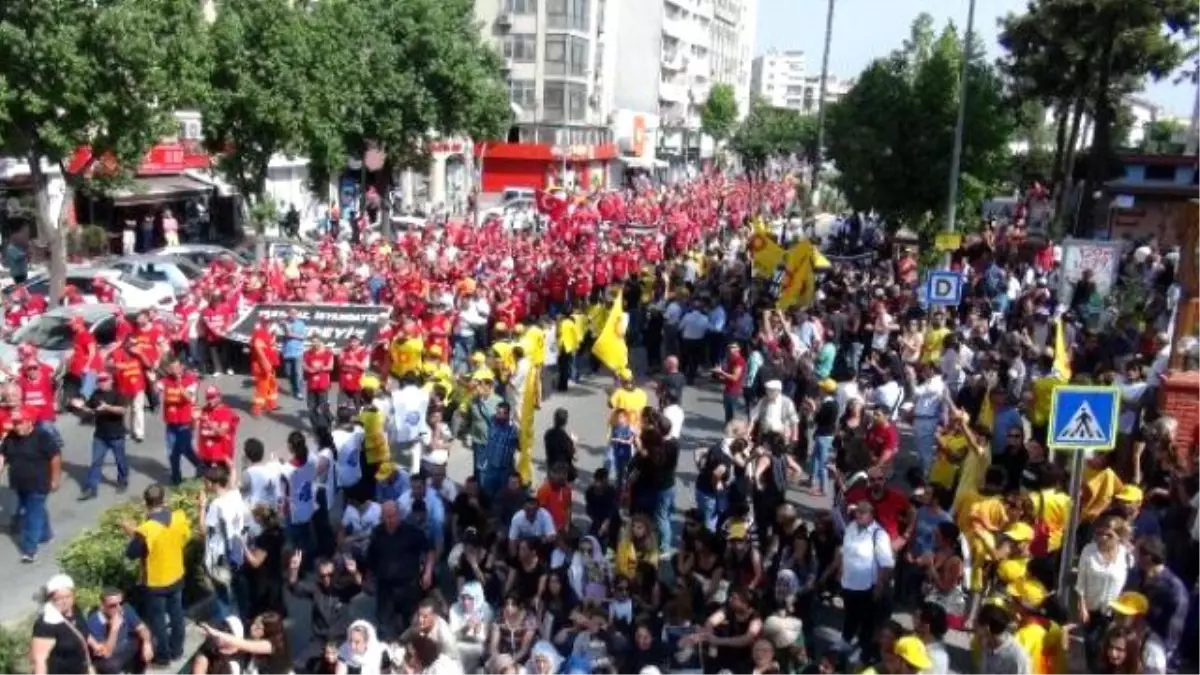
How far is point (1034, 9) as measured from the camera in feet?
123

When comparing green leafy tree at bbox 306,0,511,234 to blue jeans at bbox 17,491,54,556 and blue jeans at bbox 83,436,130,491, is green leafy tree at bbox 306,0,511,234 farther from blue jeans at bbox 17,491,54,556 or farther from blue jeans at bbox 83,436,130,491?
blue jeans at bbox 17,491,54,556

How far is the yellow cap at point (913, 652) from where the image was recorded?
7.41m

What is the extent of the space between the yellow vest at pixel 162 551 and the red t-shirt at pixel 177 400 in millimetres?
3888

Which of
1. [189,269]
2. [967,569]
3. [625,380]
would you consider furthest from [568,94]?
[967,569]

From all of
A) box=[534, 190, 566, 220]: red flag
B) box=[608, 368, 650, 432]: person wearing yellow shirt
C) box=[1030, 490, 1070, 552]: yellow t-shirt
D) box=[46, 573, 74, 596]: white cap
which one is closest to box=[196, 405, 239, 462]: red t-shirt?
box=[608, 368, 650, 432]: person wearing yellow shirt

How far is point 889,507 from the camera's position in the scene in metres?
10.3

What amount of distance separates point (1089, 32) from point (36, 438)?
31.9 m

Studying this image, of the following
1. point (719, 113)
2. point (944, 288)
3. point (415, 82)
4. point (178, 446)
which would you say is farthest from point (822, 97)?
point (719, 113)

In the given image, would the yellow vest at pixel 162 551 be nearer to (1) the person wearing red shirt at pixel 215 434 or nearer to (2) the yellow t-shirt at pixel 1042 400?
(1) the person wearing red shirt at pixel 215 434

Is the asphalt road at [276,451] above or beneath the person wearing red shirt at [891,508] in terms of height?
beneath

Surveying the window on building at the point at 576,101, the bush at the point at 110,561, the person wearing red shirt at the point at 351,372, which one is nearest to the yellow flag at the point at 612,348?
the person wearing red shirt at the point at 351,372

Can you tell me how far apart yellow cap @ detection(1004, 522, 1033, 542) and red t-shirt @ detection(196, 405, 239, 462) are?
287 inches

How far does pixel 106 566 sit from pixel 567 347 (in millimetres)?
9317

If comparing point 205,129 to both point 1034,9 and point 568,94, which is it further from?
point 568,94
